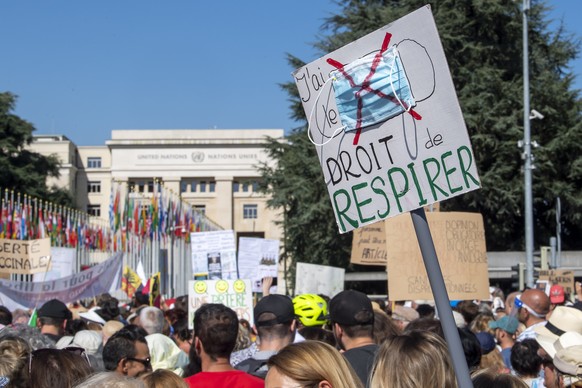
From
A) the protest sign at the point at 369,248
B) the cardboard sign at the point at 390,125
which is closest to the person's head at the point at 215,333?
the cardboard sign at the point at 390,125

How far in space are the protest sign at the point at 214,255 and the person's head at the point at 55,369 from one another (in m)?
14.1

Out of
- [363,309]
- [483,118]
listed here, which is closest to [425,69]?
[363,309]

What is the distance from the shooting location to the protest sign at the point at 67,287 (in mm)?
14273

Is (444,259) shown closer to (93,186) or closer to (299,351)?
(299,351)

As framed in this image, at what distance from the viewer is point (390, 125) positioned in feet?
11.6

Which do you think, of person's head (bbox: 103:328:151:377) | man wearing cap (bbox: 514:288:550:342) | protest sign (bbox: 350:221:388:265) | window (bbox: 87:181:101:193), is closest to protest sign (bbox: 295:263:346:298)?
protest sign (bbox: 350:221:388:265)

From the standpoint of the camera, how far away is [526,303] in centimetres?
721

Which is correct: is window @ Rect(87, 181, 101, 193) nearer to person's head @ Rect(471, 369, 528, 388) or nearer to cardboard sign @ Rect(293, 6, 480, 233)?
cardboard sign @ Rect(293, 6, 480, 233)

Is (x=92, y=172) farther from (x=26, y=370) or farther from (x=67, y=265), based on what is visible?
(x=26, y=370)

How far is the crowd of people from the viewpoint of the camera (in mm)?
3135

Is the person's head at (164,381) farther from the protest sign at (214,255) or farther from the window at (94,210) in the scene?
the window at (94,210)

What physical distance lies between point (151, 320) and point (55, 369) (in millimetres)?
3669

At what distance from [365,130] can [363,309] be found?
161 centimetres

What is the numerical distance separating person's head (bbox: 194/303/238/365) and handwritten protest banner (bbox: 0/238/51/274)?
34.4ft
